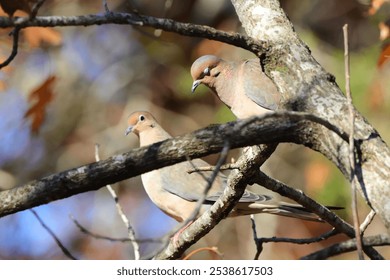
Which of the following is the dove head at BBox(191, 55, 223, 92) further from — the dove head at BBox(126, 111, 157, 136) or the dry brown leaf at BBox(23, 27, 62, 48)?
the dry brown leaf at BBox(23, 27, 62, 48)

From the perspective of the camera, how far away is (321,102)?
2.11 metres

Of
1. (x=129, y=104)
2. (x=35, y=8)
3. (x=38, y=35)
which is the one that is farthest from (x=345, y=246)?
(x=129, y=104)

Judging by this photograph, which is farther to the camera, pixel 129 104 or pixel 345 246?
pixel 129 104

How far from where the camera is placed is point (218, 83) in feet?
12.4

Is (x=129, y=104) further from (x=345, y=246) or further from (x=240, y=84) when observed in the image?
(x=345, y=246)

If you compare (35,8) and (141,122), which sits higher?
(141,122)

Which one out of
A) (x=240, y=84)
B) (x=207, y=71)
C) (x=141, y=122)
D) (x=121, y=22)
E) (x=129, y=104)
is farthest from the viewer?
(x=129, y=104)

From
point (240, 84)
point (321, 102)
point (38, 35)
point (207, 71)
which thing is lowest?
point (321, 102)

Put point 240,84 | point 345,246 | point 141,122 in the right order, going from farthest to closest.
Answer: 1. point 141,122
2. point 240,84
3. point 345,246

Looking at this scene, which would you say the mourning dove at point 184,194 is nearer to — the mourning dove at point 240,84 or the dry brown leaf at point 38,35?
the mourning dove at point 240,84

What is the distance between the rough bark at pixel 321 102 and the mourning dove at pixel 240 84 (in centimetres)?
97

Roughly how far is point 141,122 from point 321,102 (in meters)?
2.67
